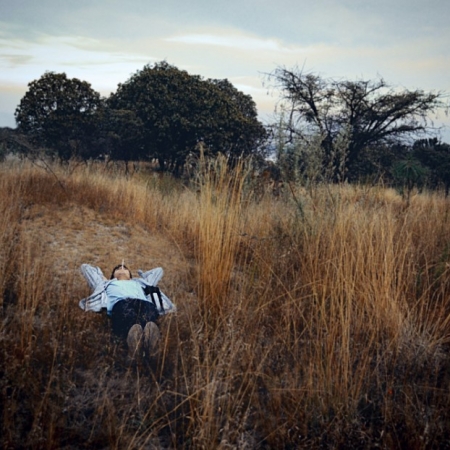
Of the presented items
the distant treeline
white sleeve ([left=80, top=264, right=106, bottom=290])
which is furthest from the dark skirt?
the distant treeline

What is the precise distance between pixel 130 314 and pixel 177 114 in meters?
11.1

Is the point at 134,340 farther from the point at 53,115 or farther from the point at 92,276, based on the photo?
the point at 53,115

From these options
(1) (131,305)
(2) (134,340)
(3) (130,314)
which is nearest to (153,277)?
(1) (131,305)

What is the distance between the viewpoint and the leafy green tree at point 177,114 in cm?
1360

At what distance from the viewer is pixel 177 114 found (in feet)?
44.5

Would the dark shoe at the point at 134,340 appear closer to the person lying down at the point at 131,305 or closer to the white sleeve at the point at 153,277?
the person lying down at the point at 131,305

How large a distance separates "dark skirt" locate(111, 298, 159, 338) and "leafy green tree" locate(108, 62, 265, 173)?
418 inches

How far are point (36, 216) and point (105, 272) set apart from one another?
1689 millimetres

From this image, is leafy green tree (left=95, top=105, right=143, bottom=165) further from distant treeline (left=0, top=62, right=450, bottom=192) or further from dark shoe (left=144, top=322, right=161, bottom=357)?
dark shoe (left=144, top=322, right=161, bottom=357)

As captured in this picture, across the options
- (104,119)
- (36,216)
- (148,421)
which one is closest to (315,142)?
(36,216)

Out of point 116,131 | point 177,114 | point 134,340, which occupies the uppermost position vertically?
point 177,114

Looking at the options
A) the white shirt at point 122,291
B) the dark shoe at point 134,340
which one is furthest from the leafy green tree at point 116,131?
the dark shoe at point 134,340

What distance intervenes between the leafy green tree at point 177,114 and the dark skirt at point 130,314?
10.6 m

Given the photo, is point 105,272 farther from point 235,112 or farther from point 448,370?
point 235,112
